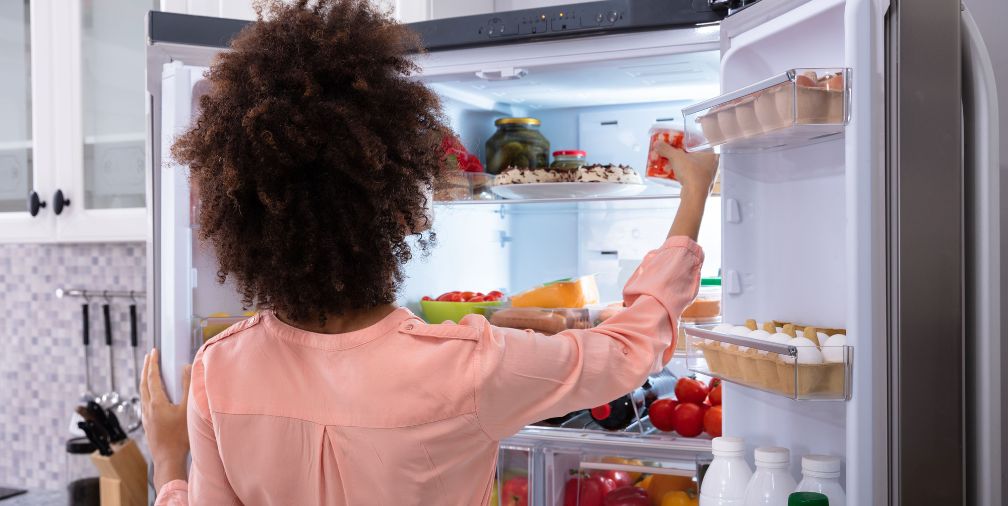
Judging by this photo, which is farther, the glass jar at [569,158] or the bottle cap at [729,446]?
the glass jar at [569,158]

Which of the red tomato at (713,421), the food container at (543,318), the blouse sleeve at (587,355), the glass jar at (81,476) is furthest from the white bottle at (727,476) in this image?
the glass jar at (81,476)

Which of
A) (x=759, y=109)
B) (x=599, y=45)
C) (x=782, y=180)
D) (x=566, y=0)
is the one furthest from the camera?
(x=566, y=0)

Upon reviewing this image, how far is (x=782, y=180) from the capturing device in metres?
1.33

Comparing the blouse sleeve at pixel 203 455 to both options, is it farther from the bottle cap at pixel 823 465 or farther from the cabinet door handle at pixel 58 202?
the cabinet door handle at pixel 58 202

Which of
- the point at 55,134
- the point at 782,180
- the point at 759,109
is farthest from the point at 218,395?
the point at 55,134

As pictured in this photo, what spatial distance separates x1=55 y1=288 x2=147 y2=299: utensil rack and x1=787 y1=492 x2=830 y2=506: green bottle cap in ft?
6.94

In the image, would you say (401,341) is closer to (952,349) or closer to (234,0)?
(952,349)

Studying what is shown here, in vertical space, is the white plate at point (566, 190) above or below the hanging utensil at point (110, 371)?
above

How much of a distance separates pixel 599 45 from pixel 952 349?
785 mm

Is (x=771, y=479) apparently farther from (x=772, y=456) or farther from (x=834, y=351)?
(x=834, y=351)

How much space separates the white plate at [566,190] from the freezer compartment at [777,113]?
503 mm

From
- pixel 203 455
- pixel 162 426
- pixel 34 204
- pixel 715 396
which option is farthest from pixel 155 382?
pixel 715 396

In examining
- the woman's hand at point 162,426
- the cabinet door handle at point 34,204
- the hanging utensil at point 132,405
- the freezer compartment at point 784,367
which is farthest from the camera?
the hanging utensil at point 132,405

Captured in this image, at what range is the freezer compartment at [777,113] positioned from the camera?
1039 mm
